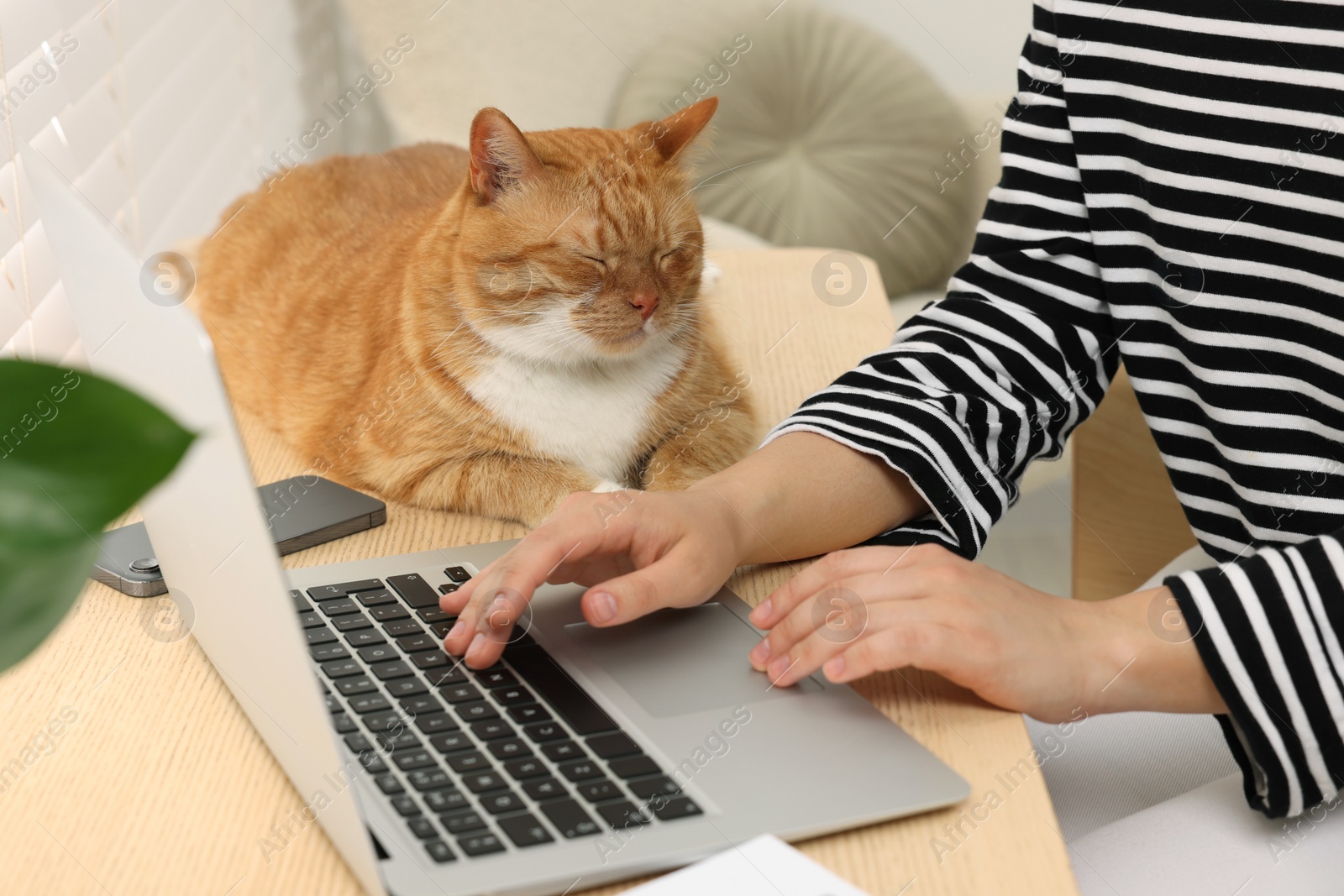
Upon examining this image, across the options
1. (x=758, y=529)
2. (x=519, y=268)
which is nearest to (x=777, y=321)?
(x=519, y=268)

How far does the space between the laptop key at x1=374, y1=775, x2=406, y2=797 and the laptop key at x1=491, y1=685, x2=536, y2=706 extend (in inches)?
3.0

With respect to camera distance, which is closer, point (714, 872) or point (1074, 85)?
point (714, 872)

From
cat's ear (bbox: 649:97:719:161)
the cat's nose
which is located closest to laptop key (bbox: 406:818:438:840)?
the cat's nose

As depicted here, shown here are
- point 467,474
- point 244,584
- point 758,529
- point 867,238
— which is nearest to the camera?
point 244,584

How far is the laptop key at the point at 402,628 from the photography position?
0.60m

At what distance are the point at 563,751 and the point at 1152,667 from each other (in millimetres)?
326

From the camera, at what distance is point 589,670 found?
22.7 inches

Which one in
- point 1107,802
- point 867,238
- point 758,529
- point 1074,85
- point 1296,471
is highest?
point 1074,85

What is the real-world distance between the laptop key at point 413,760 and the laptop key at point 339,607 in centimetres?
15

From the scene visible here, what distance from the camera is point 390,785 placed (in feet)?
1.55

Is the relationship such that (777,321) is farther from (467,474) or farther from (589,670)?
(589,670)

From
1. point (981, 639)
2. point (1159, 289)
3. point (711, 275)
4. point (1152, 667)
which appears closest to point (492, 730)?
point (981, 639)

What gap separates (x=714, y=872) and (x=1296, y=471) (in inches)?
22.4

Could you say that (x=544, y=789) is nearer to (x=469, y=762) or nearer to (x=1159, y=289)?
(x=469, y=762)
